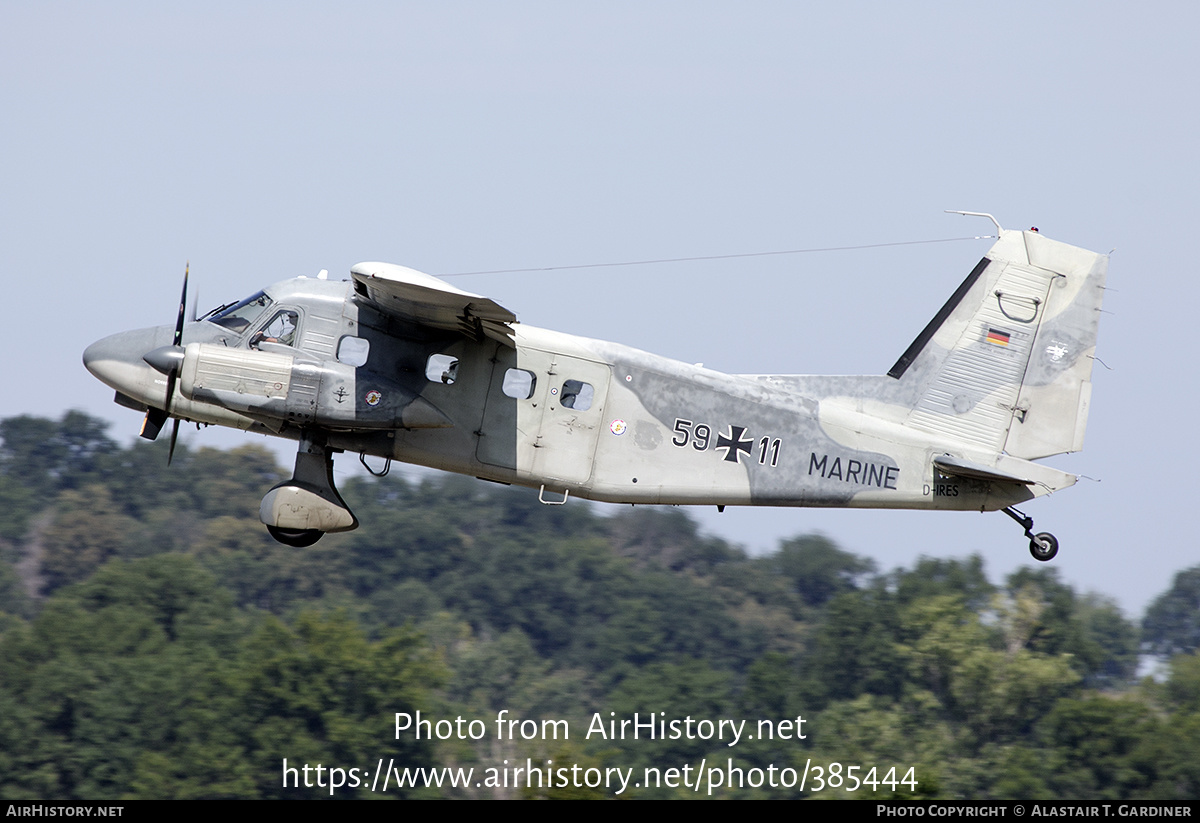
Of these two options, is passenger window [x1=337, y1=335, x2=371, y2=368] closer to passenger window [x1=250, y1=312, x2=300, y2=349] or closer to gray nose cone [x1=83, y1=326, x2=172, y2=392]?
passenger window [x1=250, y1=312, x2=300, y2=349]

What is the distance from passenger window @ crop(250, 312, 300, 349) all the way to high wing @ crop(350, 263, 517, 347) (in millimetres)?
899

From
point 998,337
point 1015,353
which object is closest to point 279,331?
point 998,337

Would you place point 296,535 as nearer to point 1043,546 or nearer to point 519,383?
point 519,383

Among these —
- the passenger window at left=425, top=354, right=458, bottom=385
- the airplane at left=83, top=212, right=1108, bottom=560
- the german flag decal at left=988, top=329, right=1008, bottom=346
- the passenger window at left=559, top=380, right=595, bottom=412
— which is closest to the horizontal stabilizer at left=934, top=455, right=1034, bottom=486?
the airplane at left=83, top=212, right=1108, bottom=560

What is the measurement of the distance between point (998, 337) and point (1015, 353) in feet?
1.06

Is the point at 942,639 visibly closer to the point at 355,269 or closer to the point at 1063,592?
the point at 1063,592

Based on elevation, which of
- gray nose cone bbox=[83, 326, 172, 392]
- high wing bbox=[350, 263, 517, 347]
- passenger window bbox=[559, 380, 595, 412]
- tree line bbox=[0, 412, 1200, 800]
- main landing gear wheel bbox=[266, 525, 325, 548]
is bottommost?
tree line bbox=[0, 412, 1200, 800]

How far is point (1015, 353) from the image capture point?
1792 cm

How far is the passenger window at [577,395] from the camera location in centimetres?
1645

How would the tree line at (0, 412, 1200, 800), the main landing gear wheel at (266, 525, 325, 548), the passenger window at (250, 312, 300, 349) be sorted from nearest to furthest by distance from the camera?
the passenger window at (250, 312, 300, 349) → the main landing gear wheel at (266, 525, 325, 548) → the tree line at (0, 412, 1200, 800)

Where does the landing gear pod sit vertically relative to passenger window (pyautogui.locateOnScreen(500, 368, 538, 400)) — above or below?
below

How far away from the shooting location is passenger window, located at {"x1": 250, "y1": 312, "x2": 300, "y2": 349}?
53.3 ft

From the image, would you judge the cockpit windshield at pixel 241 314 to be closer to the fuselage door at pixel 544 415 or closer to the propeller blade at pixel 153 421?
the propeller blade at pixel 153 421

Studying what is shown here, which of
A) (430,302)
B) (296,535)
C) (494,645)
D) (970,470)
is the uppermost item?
(430,302)
